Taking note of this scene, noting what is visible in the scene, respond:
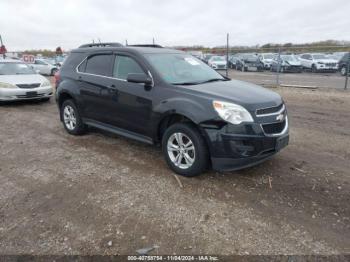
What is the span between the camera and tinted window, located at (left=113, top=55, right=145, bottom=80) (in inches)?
189

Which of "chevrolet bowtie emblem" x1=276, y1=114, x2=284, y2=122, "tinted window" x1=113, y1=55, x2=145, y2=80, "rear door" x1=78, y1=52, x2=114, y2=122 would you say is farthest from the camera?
"rear door" x1=78, y1=52, x2=114, y2=122

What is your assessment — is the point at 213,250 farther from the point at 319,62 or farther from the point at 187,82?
the point at 319,62

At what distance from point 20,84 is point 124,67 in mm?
6087

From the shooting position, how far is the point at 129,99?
15.5 feet

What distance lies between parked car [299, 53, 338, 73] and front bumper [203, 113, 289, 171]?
22045 millimetres

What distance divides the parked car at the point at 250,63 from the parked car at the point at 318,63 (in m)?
3.47

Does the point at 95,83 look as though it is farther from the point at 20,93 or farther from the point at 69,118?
the point at 20,93

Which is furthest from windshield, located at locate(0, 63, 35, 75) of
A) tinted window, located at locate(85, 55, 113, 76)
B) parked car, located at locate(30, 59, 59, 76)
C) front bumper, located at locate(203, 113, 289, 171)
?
parked car, located at locate(30, 59, 59, 76)

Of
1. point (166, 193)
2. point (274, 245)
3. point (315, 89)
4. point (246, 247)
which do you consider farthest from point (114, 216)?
point (315, 89)

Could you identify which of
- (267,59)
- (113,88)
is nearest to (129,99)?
(113,88)

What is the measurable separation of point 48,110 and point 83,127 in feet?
12.0

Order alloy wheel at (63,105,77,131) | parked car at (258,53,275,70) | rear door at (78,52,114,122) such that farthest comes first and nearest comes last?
parked car at (258,53,275,70)
alloy wheel at (63,105,77,131)
rear door at (78,52,114,122)

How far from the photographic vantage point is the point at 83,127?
240 inches

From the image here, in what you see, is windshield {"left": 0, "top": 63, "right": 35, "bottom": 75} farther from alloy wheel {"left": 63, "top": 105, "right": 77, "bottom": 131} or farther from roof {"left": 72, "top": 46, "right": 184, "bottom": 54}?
roof {"left": 72, "top": 46, "right": 184, "bottom": 54}
